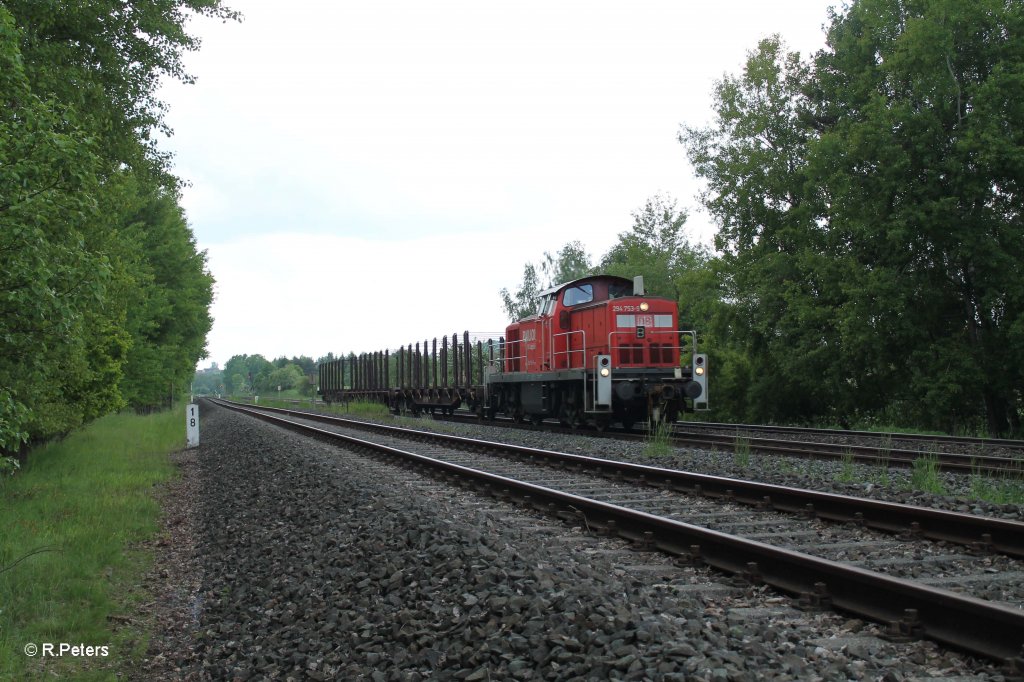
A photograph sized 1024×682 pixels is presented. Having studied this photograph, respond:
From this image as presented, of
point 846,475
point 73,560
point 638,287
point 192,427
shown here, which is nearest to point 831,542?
point 846,475

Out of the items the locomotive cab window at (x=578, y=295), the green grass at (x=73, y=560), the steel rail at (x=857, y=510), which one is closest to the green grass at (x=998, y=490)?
the steel rail at (x=857, y=510)

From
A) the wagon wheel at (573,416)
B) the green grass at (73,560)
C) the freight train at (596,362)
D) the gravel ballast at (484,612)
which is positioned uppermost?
the freight train at (596,362)

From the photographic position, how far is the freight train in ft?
53.1

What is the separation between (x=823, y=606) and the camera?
14.8 feet

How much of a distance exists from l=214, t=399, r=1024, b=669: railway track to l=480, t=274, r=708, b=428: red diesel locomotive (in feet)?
20.1

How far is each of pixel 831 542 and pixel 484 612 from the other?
315 centimetres

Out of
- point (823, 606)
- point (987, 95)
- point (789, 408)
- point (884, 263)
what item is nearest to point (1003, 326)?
point (884, 263)

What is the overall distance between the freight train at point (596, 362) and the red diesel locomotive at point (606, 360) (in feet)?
0.07

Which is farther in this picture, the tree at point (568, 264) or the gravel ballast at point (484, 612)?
the tree at point (568, 264)

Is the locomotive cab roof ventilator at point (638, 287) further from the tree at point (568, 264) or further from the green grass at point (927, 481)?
the tree at point (568, 264)

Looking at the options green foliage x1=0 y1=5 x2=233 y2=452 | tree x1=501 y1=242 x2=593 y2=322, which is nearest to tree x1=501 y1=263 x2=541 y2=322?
tree x1=501 y1=242 x2=593 y2=322

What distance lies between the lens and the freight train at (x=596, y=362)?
16172 mm

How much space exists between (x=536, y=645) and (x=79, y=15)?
47.1 feet

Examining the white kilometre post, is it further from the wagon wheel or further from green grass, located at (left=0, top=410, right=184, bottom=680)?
the wagon wheel
